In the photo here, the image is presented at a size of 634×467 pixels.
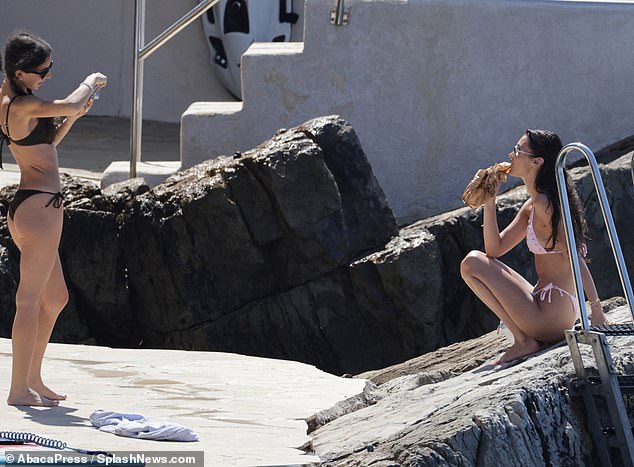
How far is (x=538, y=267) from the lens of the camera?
209 inches

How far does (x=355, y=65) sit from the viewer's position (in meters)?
9.23

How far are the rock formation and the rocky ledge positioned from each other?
2894 millimetres

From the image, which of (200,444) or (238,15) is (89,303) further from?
(238,15)

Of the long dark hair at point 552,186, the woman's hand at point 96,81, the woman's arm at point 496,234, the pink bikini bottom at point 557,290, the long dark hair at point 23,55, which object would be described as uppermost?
the long dark hair at point 23,55

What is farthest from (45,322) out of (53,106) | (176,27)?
(176,27)

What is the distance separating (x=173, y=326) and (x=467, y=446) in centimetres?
437

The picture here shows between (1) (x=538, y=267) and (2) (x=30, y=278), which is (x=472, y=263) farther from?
(2) (x=30, y=278)

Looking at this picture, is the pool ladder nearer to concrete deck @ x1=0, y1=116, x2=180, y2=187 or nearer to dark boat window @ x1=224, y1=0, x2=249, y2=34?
concrete deck @ x1=0, y1=116, x2=180, y2=187

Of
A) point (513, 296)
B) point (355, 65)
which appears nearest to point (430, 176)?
point (355, 65)

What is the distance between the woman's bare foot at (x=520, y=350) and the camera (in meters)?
5.03

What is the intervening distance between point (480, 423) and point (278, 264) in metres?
4.26

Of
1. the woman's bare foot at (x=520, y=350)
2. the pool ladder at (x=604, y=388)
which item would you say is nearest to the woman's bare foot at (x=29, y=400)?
the woman's bare foot at (x=520, y=350)

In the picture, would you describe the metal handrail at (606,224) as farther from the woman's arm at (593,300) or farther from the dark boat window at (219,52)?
the dark boat window at (219,52)

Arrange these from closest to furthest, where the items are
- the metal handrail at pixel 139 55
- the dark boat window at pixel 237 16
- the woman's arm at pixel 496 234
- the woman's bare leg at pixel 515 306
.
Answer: the woman's bare leg at pixel 515 306 → the woman's arm at pixel 496 234 → the metal handrail at pixel 139 55 → the dark boat window at pixel 237 16
